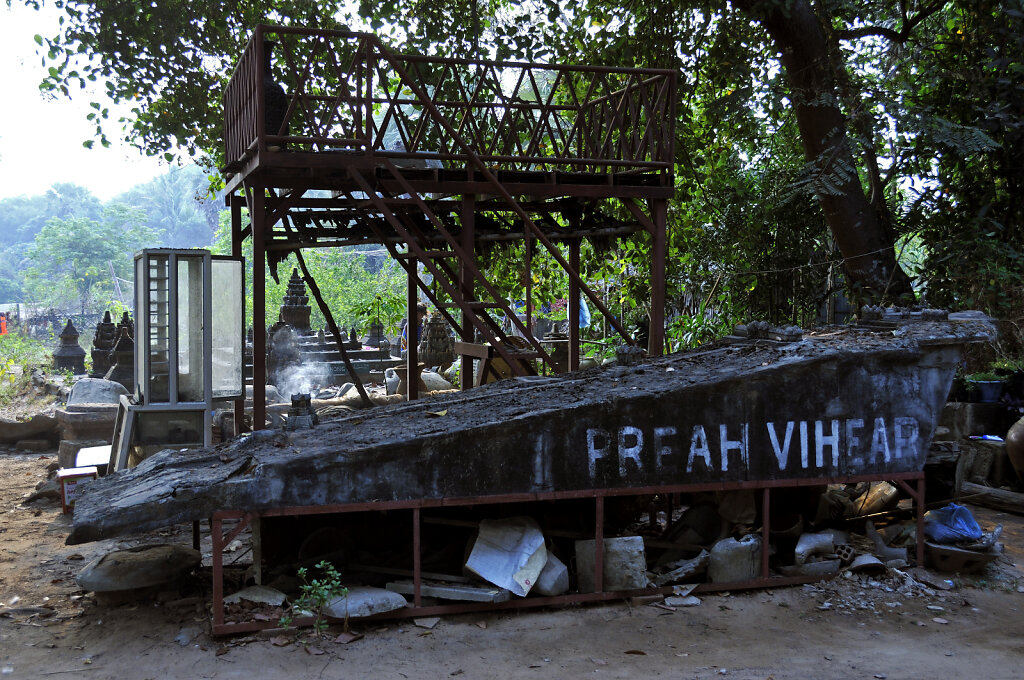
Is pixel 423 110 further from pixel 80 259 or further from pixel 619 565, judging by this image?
pixel 80 259

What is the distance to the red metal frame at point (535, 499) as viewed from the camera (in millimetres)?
6379

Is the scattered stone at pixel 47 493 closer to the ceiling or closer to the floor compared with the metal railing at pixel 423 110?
closer to the floor

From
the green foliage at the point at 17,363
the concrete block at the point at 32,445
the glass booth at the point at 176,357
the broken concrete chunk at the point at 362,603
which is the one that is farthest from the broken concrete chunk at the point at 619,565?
the green foliage at the point at 17,363

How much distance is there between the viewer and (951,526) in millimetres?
8328

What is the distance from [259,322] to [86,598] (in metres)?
3.62

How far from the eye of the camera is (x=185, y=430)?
35.3ft

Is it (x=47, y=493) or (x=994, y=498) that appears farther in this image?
(x=47, y=493)

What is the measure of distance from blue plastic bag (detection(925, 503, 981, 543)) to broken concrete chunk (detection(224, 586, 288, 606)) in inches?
234

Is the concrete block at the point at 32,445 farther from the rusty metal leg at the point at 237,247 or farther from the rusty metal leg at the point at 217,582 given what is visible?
the rusty metal leg at the point at 217,582

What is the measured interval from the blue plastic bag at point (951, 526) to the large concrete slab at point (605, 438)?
2.58ft

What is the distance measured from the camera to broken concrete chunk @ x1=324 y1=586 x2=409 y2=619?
654 cm

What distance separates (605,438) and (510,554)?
1214 millimetres

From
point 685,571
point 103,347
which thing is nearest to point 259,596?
point 685,571

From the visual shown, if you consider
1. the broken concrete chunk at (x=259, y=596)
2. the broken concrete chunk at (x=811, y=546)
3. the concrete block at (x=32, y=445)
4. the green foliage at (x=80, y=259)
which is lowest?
the broken concrete chunk at (x=259, y=596)
